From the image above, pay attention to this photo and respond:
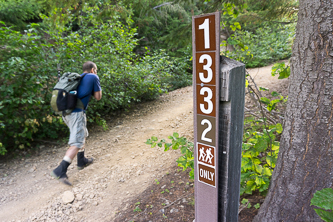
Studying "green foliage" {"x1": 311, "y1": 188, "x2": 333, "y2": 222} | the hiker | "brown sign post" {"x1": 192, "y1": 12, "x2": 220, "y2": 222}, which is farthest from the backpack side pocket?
"green foliage" {"x1": 311, "y1": 188, "x2": 333, "y2": 222}

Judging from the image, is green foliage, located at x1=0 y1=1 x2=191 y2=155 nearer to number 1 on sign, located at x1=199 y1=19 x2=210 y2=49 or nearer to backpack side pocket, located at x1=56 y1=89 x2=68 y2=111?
backpack side pocket, located at x1=56 y1=89 x2=68 y2=111

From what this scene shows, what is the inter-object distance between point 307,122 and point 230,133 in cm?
60

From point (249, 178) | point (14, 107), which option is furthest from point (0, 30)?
point (249, 178)

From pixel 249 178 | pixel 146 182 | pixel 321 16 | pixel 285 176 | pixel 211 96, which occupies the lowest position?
pixel 146 182

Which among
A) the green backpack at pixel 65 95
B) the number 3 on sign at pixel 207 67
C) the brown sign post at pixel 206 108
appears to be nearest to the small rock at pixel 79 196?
the green backpack at pixel 65 95

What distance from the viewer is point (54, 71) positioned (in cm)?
477

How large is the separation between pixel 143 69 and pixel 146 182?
4065 millimetres

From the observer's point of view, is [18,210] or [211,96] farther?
[18,210]

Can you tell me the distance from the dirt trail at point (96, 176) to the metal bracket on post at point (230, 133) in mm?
1789

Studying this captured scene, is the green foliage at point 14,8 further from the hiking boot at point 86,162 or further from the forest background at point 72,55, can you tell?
the hiking boot at point 86,162

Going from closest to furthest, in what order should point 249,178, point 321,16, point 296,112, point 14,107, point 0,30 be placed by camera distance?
point 321,16
point 296,112
point 249,178
point 0,30
point 14,107

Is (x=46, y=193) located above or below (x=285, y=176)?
below

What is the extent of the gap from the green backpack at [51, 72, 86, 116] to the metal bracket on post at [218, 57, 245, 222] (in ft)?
9.66

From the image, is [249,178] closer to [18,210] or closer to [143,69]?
[18,210]
